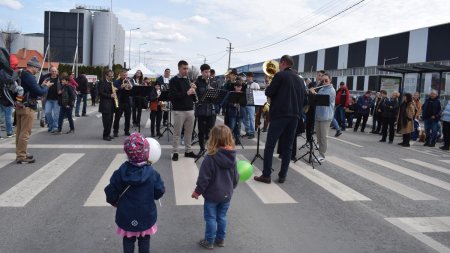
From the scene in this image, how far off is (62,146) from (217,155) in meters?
7.51

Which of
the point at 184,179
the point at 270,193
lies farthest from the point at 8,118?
the point at 270,193

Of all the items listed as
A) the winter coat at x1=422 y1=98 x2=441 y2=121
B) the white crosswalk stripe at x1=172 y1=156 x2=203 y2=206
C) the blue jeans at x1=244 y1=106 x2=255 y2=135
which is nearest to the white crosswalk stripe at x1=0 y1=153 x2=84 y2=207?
the white crosswalk stripe at x1=172 y1=156 x2=203 y2=206

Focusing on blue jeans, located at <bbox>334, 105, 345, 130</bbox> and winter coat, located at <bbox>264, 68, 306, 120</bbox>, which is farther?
blue jeans, located at <bbox>334, 105, 345, 130</bbox>

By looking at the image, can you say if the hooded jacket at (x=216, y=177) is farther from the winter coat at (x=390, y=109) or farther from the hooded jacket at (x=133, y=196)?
the winter coat at (x=390, y=109)

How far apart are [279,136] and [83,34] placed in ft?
416

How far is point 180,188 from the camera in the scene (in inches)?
273

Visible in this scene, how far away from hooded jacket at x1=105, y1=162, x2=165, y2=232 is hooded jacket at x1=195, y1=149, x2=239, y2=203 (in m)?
0.78

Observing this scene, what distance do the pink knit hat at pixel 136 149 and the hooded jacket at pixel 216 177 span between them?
0.91m

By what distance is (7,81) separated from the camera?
7.96m

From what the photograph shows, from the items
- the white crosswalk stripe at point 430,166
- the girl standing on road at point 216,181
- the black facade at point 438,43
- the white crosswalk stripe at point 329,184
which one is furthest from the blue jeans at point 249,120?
the black facade at point 438,43

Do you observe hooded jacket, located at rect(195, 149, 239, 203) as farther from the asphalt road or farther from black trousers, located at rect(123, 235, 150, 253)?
black trousers, located at rect(123, 235, 150, 253)

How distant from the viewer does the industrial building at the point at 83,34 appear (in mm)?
120875

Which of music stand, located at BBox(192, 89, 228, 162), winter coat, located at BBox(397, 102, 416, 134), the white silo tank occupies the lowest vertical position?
winter coat, located at BBox(397, 102, 416, 134)

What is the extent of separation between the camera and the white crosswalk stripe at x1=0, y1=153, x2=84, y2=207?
5.94 metres
